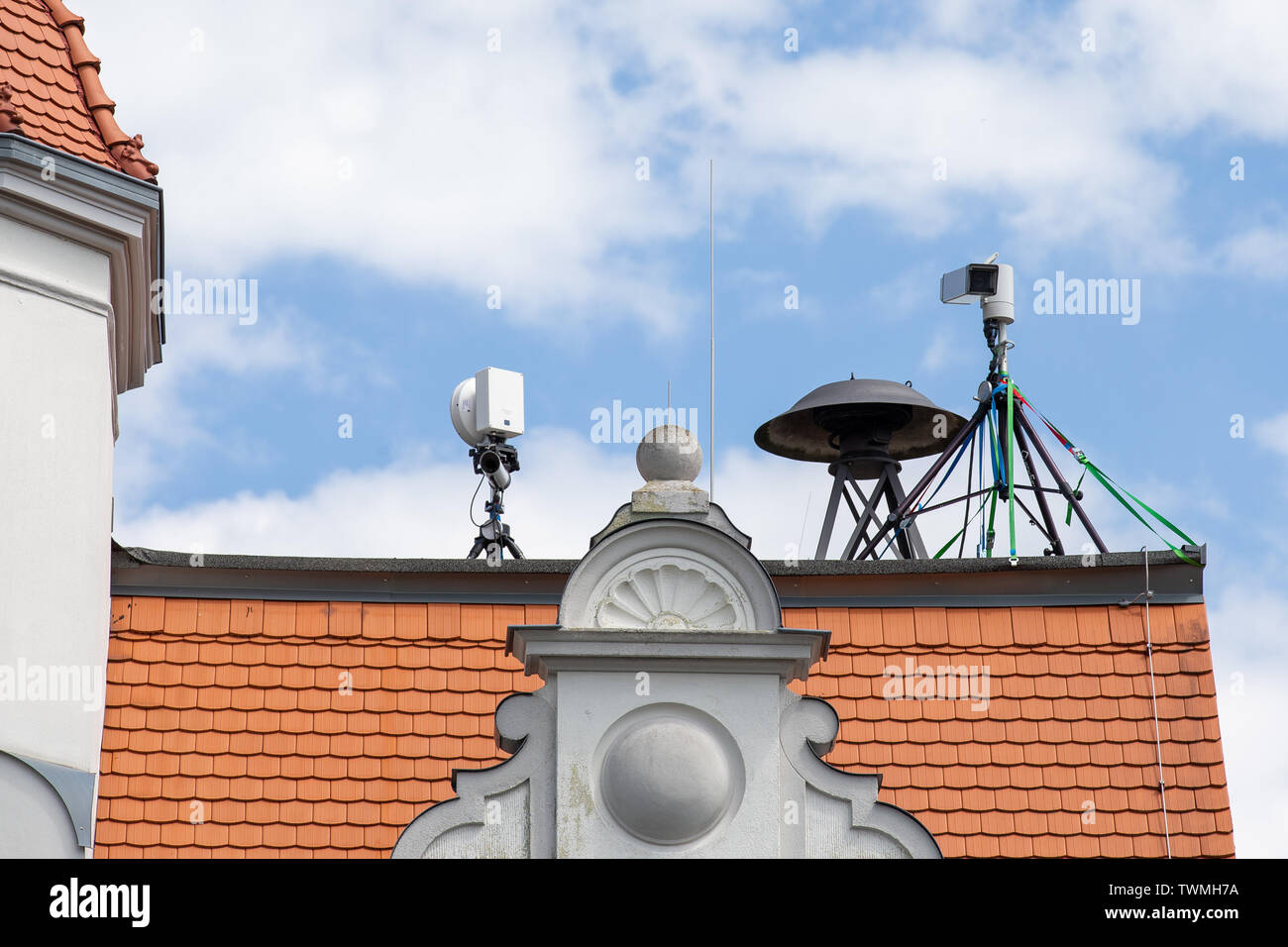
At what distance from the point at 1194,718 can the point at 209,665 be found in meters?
6.05

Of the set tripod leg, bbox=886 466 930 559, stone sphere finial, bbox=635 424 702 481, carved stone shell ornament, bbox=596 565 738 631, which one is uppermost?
tripod leg, bbox=886 466 930 559

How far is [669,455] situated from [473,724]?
3372 mm

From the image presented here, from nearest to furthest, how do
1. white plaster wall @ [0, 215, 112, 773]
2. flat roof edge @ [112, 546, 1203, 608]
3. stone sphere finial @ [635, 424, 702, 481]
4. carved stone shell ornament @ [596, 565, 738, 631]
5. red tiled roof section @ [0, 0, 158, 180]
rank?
carved stone shell ornament @ [596, 565, 738, 631] → stone sphere finial @ [635, 424, 702, 481] → white plaster wall @ [0, 215, 112, 773] → red tiled roof section @ [0, 0, 158, 180] → flat roof edge @ [112, 546, 1203, 608]

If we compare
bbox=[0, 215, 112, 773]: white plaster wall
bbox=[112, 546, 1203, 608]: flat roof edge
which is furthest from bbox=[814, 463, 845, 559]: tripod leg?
bbox=[0, 215, 112, 773]: white plaster wall

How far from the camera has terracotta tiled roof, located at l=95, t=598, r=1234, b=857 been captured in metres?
10.4

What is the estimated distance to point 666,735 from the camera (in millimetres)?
7688

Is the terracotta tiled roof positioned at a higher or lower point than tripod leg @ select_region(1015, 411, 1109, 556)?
lower

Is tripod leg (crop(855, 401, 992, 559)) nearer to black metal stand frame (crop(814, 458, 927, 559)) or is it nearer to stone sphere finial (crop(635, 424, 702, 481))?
black metal stand frame (crop(814, 458, 927, 559))

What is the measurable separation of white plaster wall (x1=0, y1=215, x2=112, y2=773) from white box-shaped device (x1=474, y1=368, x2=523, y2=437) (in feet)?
19.5
